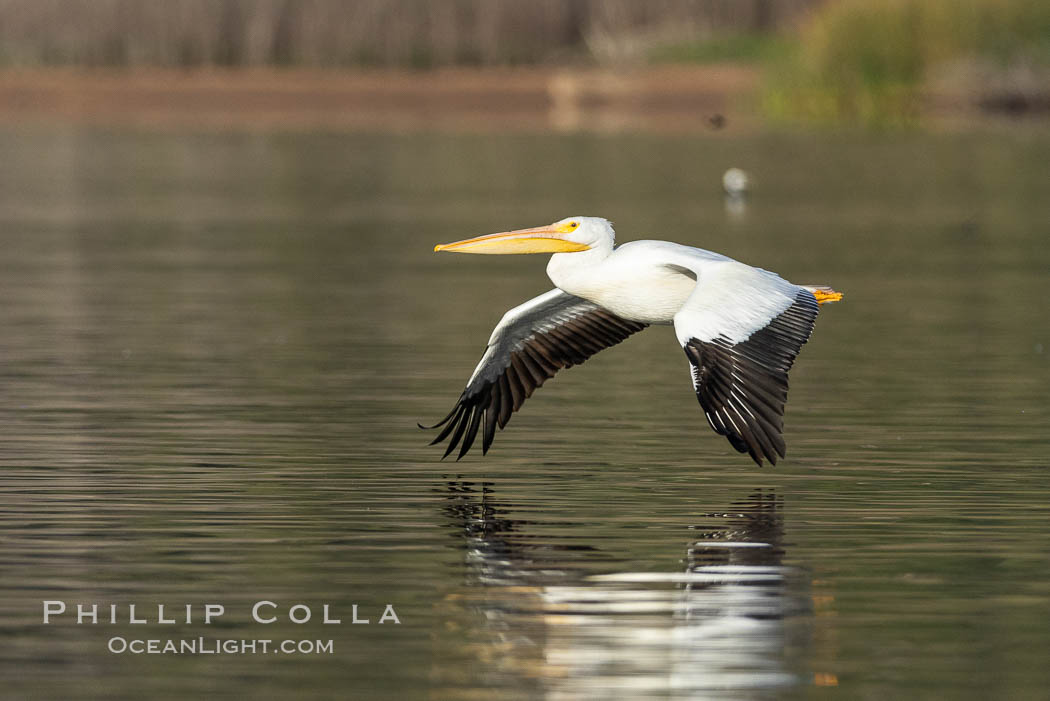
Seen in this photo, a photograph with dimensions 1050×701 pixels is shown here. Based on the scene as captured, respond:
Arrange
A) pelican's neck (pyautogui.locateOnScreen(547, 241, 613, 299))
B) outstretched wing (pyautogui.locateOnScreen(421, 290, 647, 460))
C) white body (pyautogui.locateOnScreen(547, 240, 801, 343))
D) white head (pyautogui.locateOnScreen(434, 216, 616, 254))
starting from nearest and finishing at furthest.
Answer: white body (pyautogui.locateOnScreen(547, 240, 801, 343))
pelican's neck (pyautogui.locateOnScreen(547, 241, 613, 299))
white head (pyautogui.locateOnScreen(434, 216, 616, 254))
outstretched wing (pyautogui.locateOnScreen(421, 290, 647, 460))

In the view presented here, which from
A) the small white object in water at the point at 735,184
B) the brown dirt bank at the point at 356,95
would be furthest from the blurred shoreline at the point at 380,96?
the small white object in water at the point at 735,184

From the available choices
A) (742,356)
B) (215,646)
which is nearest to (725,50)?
(742,356)

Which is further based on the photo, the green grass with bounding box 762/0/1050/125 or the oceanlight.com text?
the green grass with bounding box 762/0/1050/125

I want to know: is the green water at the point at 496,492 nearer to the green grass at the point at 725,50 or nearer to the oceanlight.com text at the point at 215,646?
the oceanlight.com text at the point at 215,646

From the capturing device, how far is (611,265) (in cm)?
1123

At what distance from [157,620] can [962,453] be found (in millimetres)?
5158

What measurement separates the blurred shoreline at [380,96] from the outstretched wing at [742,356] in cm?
5316

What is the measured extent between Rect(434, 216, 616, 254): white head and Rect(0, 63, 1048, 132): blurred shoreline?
51985mm

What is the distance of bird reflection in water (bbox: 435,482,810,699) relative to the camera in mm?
7578

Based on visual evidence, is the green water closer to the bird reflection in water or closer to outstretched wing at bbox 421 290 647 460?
the bird reflection in water

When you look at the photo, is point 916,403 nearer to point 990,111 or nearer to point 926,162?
point 926,162

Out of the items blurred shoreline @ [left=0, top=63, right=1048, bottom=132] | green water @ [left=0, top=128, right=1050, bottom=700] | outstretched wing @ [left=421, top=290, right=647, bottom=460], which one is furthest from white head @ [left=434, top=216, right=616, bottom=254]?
blurred shoreline @ [left=0, top=63, right=1048, bottom=132]

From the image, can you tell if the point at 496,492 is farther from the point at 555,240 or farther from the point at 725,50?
the point at 725,50

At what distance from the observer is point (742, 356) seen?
10062 millimetres
